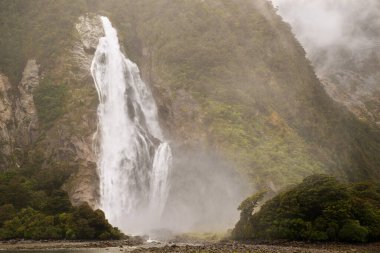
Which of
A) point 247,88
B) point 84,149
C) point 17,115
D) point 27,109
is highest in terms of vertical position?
point 247,88

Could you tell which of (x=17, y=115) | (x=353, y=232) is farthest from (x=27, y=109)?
(x=353, y=232)

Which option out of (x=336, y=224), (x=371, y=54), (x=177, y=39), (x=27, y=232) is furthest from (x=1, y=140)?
(x=371, y=54)

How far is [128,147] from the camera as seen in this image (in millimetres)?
70812

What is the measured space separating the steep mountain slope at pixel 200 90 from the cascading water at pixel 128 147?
1904mm

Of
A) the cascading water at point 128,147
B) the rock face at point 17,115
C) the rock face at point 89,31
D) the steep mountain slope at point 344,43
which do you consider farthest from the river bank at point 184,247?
the steep mountain slope at point 344,43

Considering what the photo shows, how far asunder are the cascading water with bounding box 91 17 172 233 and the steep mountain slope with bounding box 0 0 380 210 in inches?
75.0

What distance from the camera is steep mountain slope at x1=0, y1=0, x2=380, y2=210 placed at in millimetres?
69375

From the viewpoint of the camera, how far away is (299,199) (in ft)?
135

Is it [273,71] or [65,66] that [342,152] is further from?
[65,66]

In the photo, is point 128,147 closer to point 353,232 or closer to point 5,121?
point 5,121

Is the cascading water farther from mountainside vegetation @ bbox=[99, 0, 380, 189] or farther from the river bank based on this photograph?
the river bank

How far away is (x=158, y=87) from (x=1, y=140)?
2762 cm

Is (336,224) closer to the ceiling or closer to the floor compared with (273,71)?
closer to the floor

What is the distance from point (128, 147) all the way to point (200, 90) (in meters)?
19.5
